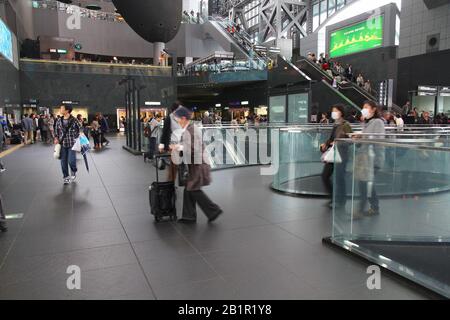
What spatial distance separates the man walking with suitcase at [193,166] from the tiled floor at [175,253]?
0.71 ft

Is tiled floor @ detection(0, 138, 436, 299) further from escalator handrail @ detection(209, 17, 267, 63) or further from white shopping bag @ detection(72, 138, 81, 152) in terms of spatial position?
escalator handrail @ detection(209, 17, 267, 63)

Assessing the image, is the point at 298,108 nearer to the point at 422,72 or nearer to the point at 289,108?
the point at 289,108

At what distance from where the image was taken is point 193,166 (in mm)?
4852

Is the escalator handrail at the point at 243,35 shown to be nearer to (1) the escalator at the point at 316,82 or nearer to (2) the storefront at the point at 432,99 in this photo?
(1) the escalator at the point at 316,82

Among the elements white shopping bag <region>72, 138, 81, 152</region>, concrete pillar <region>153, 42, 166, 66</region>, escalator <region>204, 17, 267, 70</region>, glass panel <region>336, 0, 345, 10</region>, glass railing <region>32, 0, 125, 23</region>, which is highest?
glass panel <region>336, 0, 345, 10</region>

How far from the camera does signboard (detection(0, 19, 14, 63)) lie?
18.1 m

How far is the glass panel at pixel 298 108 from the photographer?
14.3 metres

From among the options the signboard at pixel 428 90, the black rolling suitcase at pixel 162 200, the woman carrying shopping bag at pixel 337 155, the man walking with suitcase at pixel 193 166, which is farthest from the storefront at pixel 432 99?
the black rolling suitcase at pixel 162 200

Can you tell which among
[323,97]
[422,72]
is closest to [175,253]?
[323,97]

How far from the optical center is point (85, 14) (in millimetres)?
37406

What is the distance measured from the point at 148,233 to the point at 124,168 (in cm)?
612

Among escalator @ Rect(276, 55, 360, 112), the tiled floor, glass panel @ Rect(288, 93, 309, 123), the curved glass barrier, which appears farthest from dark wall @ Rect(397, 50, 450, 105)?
the tiled floor

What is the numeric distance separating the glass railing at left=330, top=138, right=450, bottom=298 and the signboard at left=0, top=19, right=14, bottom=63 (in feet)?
63.4
